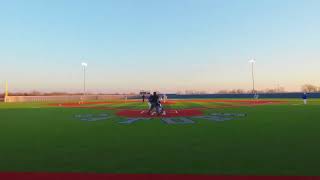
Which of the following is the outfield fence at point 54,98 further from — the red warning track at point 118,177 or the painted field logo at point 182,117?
the red warning track at point 118,177

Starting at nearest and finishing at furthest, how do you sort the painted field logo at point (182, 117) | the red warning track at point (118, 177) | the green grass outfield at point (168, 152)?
the red warning track at point (118, 177) → the green grass outfield at point (168, 152) → the painted field logo at point (182, 117)

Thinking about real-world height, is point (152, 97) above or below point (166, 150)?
above

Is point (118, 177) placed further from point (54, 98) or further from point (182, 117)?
point (54, 98)

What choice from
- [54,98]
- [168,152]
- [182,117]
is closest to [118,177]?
[168,152]

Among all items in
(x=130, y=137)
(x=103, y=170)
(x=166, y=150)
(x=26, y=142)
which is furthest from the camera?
(x=130, y=137)

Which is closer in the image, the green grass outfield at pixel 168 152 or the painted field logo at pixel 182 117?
the green grass outfield at pixel 168 152

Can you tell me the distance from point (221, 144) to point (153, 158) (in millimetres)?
3129

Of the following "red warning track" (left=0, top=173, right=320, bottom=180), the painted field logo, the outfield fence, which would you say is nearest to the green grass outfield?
"red warning track" (left=0, top=173, right=320, bottom=180)

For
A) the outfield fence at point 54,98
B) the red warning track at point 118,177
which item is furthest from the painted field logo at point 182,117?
the outfield fence at point 54,98

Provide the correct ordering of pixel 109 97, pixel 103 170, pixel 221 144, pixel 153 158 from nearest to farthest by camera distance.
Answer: pixel 103 170 → pixel 153 158 → pixel 221 144 → pixel 109 97

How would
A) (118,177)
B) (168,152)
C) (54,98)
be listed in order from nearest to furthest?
1. (118,177)
2. (168,152)
3. (54,98)

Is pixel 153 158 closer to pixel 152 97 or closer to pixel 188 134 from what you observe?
pixel 188 134

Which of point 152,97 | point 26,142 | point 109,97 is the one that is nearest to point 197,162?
point 26,142

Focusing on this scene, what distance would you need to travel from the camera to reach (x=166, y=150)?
34.3 ft
